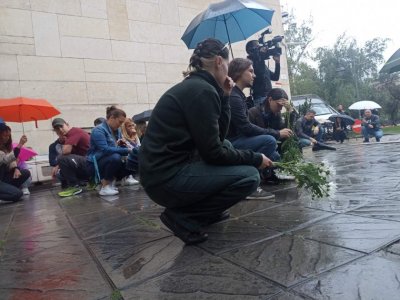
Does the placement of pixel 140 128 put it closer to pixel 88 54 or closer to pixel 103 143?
pixel 103 143

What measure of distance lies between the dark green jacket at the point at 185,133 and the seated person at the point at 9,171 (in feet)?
15.4

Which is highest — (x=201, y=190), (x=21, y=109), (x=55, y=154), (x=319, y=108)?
(x=21, y=109)

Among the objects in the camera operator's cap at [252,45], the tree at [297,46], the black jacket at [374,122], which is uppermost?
the tree at [297,46]

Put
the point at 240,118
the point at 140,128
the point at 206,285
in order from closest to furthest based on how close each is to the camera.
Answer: the point at 206,285 < the point at 240,118 < the point at 140,128

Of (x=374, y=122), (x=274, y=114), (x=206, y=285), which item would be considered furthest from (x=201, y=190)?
(x=374, y=122)

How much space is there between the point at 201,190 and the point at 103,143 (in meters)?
3.51

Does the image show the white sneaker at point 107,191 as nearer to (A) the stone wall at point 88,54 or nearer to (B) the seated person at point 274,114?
(B) the seated person at point 274,114

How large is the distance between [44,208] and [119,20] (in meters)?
7.50

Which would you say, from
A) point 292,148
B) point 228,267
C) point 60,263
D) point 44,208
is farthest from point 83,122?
point 228,267

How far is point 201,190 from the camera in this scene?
8.24 ft

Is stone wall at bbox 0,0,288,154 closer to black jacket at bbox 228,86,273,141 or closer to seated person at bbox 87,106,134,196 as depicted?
seated person at bbox 87,106,134,196

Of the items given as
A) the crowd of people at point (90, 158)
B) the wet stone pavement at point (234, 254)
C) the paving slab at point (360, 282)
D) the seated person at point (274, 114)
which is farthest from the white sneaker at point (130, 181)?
the paving slab at point (360, 282)

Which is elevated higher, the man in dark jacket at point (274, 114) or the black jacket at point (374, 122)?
the man in dark jacket at point (274, 114)

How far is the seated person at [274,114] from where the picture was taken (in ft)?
15.1
